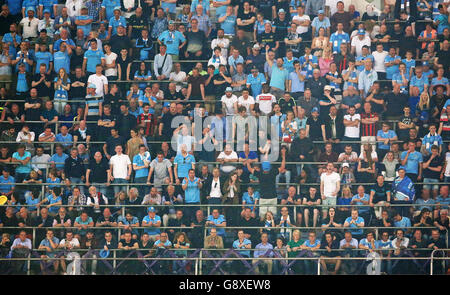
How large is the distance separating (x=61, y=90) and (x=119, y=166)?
2.64m

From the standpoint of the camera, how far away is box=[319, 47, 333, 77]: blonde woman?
23422 millimetres

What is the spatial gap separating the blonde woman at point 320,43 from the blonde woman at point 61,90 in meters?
6.12

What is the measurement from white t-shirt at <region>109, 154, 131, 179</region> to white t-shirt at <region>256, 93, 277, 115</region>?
352 centimetres

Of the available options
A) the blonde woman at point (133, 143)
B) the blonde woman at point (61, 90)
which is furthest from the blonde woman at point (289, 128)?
the blonde woman at point (61, 90)

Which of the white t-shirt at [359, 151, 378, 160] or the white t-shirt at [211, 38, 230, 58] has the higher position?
the white t-shirt at [211, 38, 230, 58]

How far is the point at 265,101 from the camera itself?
75.6ft

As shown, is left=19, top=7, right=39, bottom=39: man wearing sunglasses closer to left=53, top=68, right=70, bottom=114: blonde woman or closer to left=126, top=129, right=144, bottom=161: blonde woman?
left=53, top=68, right=70, bottom=114: blonde woman

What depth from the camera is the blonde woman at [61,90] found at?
23.3m

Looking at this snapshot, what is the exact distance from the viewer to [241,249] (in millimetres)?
21172

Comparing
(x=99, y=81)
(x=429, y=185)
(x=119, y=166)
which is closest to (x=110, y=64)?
(x=99, y=81)

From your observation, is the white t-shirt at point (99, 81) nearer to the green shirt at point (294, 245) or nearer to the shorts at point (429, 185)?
the green shirt at point (294, 245)

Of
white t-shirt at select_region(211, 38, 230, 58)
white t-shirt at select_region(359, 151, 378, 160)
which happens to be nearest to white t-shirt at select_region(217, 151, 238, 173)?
white t-shirt at select_region(211, 38, 230, 58)
